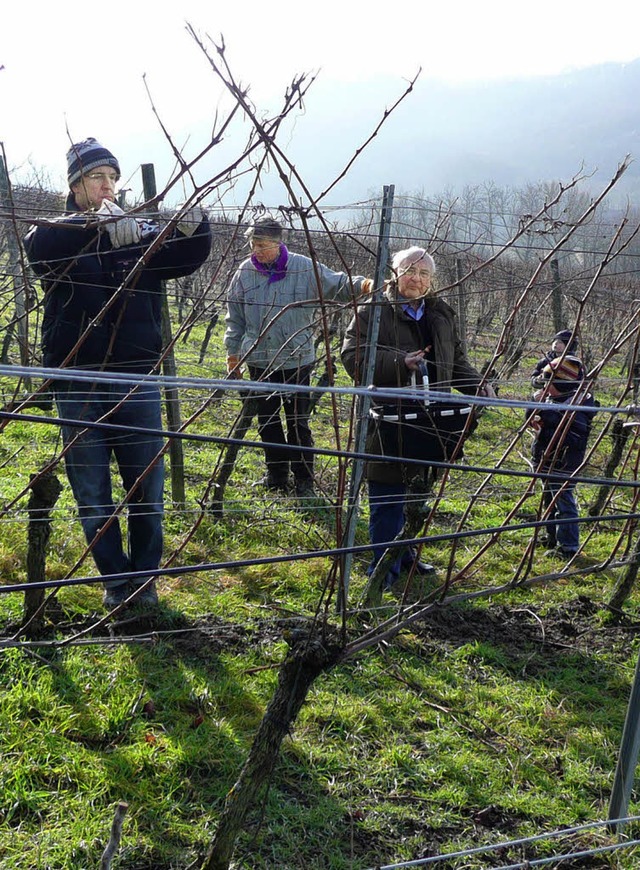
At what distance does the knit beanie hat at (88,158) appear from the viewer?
8.89ft

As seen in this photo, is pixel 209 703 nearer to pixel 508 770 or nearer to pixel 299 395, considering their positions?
pixel 508 770

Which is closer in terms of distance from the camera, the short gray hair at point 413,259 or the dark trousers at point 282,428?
the short gray hair at point 413,259

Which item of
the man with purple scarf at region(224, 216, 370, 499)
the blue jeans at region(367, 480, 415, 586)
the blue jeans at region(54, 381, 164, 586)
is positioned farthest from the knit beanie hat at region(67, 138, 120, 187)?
the blue jeans at region(367, 480, 415, 586)

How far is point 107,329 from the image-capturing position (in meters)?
2.84

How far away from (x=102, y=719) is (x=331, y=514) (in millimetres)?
2284

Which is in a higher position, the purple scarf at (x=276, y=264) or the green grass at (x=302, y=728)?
the purple scarf at (x=276, y=264)

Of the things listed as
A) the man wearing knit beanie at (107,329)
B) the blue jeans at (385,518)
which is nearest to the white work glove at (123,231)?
the man wearing knit beanie at (107,329)

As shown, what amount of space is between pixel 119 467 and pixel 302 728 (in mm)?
1186

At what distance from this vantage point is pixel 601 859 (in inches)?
84.7

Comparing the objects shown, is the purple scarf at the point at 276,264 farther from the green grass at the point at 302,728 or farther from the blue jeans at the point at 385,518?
the green grass at the point at 302,728

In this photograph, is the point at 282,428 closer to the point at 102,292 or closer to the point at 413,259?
the point at 413,259

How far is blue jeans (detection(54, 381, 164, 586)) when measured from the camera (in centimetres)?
284

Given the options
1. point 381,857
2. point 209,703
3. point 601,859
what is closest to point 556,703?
point 601,859

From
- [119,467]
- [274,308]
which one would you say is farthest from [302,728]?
[274,308]
